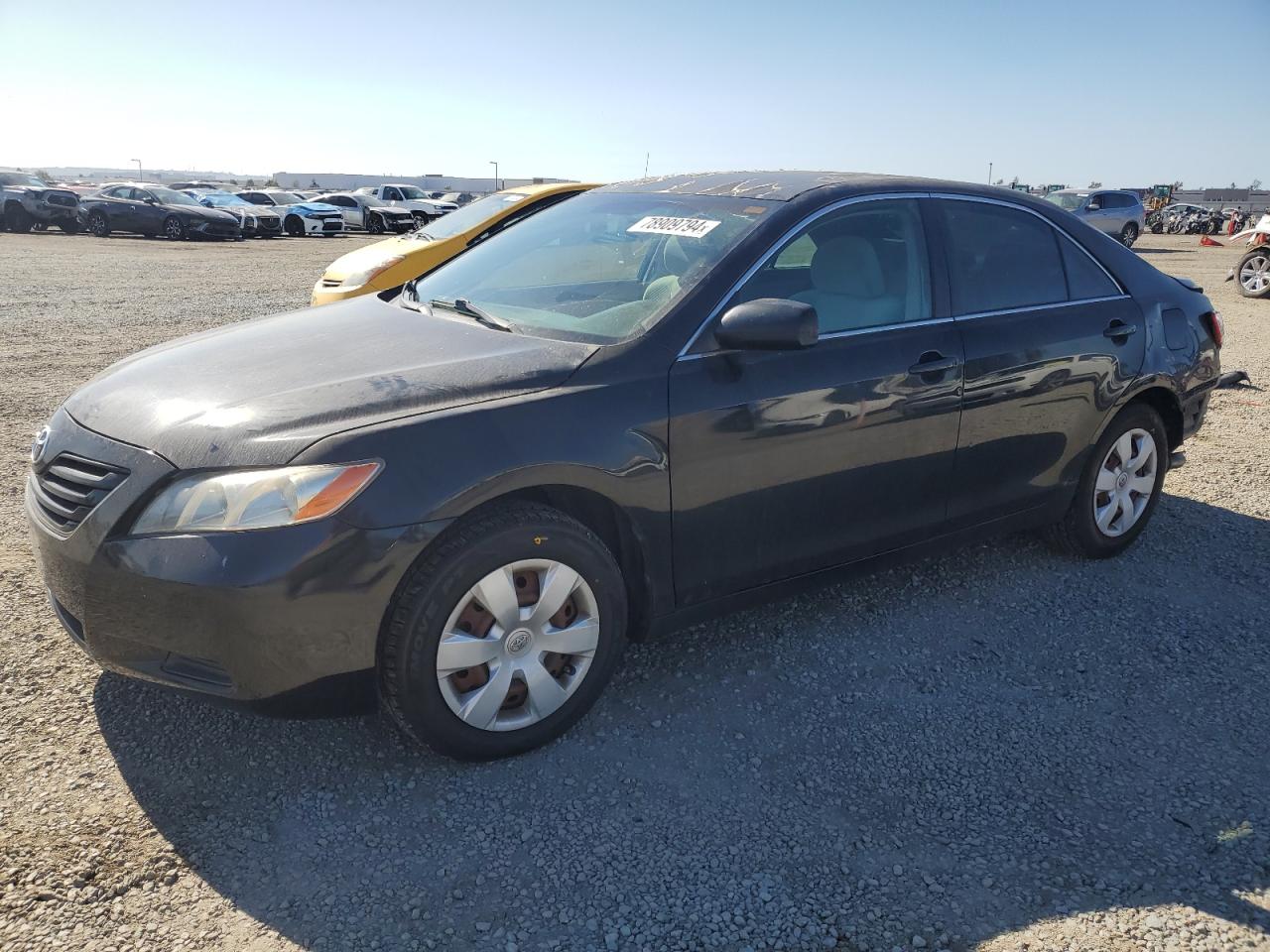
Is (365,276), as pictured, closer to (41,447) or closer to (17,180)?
(41,447)

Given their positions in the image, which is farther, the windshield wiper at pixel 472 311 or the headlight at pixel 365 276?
the headlight at pixel 365 276

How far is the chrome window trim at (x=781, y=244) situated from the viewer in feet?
10.1

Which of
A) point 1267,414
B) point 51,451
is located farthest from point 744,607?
point 1267,414

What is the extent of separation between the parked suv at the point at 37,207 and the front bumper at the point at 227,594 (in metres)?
31.2

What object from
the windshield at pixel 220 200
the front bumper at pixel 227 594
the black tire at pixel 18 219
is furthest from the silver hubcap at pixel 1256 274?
the windshield at pixel 220 200

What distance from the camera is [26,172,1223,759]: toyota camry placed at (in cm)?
248

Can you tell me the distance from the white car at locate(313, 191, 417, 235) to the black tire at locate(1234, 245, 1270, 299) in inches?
1036

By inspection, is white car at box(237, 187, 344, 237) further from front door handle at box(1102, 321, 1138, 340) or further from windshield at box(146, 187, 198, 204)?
front door handle at box(1102, 321, 1138, 340)

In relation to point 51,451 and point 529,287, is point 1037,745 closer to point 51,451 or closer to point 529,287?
point 529,287

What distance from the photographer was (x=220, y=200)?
35.4 meters

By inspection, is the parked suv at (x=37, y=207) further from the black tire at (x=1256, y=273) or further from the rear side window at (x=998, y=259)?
the rear side window at (x=998, y=259)

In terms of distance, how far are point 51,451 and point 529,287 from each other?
166 cm

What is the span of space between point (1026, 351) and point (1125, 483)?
1082mm

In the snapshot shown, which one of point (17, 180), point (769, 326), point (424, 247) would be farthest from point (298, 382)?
point (17, 180)
